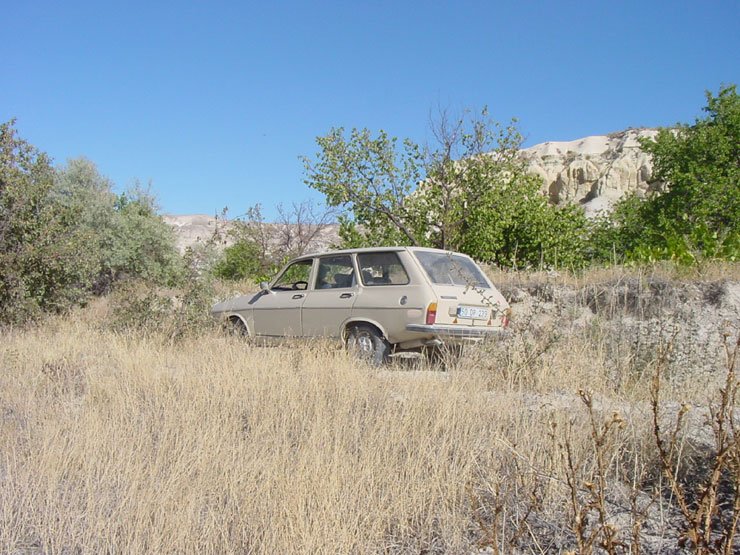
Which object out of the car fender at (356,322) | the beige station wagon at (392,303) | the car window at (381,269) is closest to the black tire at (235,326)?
the beige station wagon at (392,303)

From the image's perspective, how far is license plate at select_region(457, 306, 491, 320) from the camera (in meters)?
7.90

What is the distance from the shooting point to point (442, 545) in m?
3.06

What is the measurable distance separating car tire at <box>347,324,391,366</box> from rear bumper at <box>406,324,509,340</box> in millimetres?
499

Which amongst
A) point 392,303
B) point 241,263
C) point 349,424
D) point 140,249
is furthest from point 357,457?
point 140,249

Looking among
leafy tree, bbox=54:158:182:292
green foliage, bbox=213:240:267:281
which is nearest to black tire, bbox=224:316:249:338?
green foliage, bbox=213:240:267:281

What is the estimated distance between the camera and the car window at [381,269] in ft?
27.0

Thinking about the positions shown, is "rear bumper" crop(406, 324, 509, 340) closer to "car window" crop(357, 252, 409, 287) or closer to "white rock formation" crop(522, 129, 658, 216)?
"car window" crop(357, 252, 409, 287)

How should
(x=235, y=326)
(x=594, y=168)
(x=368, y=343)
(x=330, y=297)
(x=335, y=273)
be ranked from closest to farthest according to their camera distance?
(x=368, y=343) < (x=330, y=297) < (x=335, y=273) < (x=235, y=326) < (x=594, y=168)

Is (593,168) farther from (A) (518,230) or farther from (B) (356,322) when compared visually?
(B) (356,322)

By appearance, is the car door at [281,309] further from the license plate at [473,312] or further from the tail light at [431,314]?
the license plate at [473,312]

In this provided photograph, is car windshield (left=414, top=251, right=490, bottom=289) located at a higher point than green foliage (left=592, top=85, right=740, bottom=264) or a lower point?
lower

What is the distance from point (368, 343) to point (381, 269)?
1.01 m

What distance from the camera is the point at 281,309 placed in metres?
9.43

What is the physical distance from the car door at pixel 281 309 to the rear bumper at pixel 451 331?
206 cm
